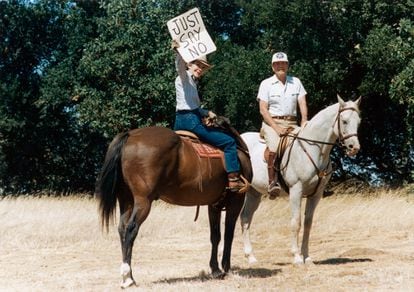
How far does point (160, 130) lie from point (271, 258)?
14.5ft

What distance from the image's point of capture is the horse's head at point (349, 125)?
1003 cm

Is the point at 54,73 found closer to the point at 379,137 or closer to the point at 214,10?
the point at 214,10

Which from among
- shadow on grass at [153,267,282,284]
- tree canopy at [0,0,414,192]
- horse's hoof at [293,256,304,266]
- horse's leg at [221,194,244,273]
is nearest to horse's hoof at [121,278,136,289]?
shadow on grass at [153,267,282,284]

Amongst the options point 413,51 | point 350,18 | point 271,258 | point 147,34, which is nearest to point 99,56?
point 147,34

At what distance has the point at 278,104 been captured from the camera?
10789mm

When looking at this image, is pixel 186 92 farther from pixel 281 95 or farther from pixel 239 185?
pixel 281 95

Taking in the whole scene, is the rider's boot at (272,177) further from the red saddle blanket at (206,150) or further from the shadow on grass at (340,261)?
the red saddle blanket at (206,150)

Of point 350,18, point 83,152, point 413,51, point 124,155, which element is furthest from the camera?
point 83,152

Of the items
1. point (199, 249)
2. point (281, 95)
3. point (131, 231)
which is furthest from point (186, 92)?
point (199, 249)

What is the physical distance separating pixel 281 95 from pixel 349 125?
1.23 m

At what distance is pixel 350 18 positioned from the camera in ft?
A: 79.2

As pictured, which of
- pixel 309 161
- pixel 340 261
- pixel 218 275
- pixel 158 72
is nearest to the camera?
pixel 218 275

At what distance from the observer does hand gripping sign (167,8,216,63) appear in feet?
29.2

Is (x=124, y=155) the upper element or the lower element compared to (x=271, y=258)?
upper
